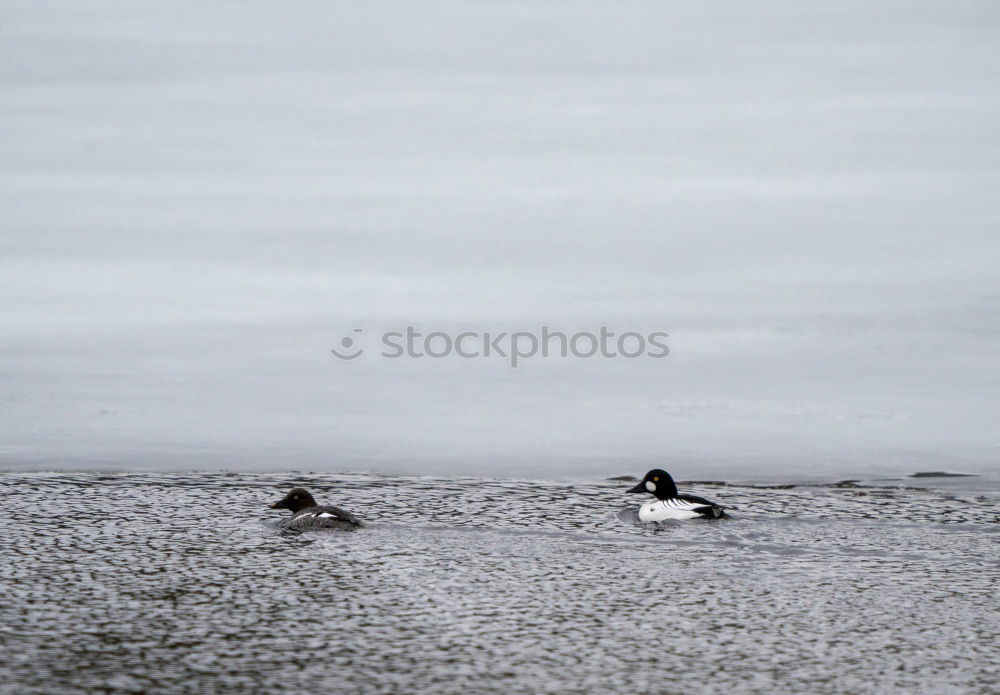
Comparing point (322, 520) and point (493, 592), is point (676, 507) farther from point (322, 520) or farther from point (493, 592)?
point (493, 592)

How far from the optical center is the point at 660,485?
9.96 m

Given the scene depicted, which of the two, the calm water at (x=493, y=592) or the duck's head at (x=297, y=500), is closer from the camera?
the calm water at (x=493, y=592)

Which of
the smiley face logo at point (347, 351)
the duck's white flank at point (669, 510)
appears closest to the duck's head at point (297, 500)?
the duck's white flank at point (669, 510)

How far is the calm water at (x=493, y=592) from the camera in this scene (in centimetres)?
568

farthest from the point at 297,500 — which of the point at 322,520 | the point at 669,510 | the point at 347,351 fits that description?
the point at 347,351

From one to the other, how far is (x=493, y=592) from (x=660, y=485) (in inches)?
122

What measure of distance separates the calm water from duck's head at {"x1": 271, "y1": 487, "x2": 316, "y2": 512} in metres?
0.22

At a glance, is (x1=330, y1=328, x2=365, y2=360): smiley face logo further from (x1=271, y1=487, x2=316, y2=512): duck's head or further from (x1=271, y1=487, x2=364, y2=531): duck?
(x1=271, y1=487, x2=364, y2=531): duck

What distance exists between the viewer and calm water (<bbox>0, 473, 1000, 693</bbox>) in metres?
5.68

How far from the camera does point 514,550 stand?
A: 822cm

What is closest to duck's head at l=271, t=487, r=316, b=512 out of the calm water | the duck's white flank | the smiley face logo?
the calm water

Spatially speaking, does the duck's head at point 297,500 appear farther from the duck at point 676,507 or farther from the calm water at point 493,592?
the duck at point 676,507

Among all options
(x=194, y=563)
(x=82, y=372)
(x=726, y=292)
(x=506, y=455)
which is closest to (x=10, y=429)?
(x=82, y=372)

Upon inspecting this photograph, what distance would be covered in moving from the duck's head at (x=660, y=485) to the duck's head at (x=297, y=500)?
8.41 feet
